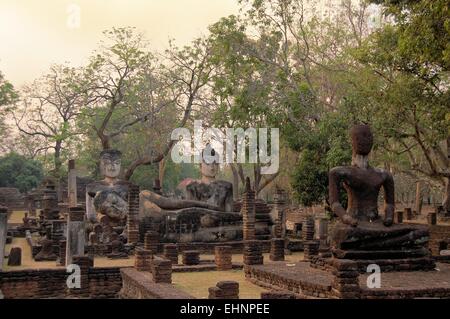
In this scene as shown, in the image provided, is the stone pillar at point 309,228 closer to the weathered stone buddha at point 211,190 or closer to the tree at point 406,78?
the weathered stone buddha at point 211,190

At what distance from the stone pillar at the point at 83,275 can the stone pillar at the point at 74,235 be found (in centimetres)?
88

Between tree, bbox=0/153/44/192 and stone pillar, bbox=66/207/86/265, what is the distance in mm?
39231

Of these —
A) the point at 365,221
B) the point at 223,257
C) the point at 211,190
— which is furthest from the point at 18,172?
the point at 365,221

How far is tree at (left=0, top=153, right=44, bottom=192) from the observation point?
53.2 m

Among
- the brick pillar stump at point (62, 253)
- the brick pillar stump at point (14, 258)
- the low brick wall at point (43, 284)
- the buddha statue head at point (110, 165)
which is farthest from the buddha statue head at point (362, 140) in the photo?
the buddha statue head at point (110, 165)

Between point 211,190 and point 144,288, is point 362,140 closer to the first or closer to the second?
point 144,288

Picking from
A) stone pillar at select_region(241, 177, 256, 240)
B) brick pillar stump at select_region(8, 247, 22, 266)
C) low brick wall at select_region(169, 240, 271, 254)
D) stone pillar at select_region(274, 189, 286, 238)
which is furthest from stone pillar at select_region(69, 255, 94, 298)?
stone pillar at select_region(274, 189, 286, 238)

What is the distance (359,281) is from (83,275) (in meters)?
7.31

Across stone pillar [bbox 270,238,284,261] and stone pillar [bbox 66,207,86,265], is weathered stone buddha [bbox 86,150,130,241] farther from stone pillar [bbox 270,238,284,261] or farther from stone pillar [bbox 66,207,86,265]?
stone pillar [bbox 270,238,284,261]

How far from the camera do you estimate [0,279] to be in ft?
48.6

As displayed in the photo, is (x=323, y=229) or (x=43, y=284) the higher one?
(x=323, y=229)

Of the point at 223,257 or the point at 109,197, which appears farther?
the point at 109,197

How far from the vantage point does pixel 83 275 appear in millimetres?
15203

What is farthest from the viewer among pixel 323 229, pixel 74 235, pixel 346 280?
pixel 323 229
